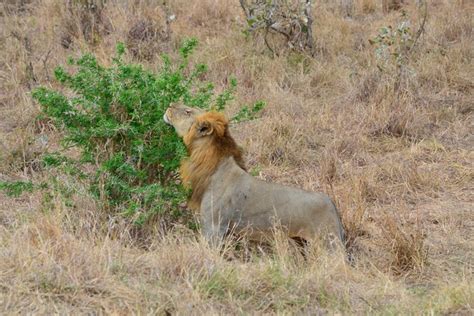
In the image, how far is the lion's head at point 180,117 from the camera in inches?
220

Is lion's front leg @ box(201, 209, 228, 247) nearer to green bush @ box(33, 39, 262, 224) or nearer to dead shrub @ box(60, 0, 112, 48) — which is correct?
green bush @ box(33, 39, 262, 224)

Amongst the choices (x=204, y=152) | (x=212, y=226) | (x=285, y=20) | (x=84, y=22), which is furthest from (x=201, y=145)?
(x=84, y=22)

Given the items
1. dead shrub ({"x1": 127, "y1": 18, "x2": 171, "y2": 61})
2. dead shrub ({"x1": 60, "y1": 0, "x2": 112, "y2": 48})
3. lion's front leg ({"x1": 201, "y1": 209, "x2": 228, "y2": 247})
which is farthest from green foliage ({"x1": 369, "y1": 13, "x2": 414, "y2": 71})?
lion's front leg ({"x1": 201, "y1": 209, "x2": 228, "y2": 247})

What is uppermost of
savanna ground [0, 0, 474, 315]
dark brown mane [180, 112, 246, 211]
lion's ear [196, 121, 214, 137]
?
lion's ear [196, 121, 214, 137]

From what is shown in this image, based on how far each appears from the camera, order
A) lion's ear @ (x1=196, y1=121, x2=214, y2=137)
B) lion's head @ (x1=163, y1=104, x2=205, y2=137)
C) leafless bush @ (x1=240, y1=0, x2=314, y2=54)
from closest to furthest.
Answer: lion's ear @ (x1=196, y1=121, x2=214, y2=137) < lion's head @ (x1=163, y1=104, x2=205, y2=137) < leafless bush @ (x1=240, y1=0, x2=314, y2=54)

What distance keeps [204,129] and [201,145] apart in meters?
0.11

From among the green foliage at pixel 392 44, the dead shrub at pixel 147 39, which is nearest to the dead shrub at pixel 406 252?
the green foliage at pixel 392 44

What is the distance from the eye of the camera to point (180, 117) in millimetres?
5637

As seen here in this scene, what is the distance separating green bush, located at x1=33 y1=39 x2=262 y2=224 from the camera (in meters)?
5.70

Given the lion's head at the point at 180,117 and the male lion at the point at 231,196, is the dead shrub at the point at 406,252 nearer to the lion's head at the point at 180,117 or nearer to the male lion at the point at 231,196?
the male lion at the point at 231,196

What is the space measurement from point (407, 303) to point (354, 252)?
128 centimetres

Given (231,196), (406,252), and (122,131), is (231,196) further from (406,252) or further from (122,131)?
(406,252)

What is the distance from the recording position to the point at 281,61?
9469 millimetres

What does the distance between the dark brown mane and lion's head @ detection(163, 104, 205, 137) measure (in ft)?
0.21
